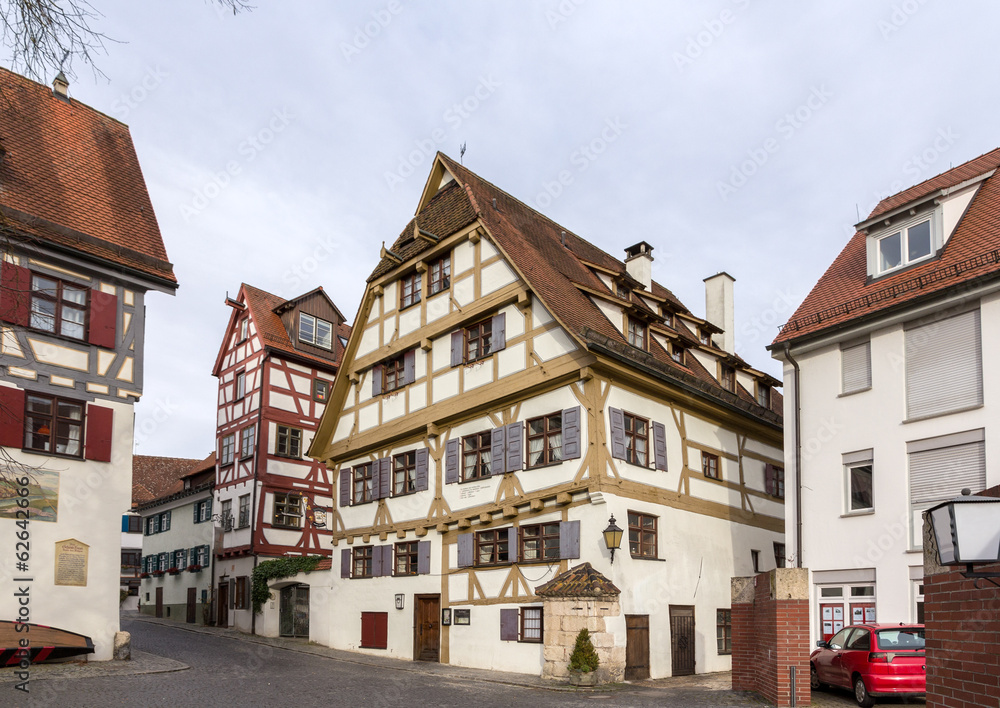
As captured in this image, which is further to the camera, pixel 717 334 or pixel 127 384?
pixel 717 334

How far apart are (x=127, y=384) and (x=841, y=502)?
15547mm

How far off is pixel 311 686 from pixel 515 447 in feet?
23.8

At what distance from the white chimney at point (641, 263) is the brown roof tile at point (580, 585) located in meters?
12.4

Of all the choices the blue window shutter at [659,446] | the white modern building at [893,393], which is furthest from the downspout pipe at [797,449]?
the blue window shutter at [659,446]

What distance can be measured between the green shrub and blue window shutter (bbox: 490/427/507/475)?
4881 millimetres

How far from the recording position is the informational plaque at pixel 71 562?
1798cm

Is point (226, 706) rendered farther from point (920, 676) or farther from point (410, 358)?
point (410, 358)

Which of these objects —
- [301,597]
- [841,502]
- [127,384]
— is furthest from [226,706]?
[301,597]

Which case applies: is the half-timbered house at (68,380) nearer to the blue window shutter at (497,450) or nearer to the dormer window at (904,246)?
the blue window shutter at (497,450)

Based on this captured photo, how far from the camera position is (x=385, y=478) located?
25.6 m

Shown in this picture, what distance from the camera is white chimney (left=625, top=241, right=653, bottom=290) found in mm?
29031

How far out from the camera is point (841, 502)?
18.6m

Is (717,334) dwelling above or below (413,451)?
above

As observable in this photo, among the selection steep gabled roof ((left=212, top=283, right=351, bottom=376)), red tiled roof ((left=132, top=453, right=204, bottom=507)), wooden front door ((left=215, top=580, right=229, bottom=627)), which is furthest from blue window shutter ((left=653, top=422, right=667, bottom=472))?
red tiled roof ((left=132, top=453, right=204, bottom=507))
